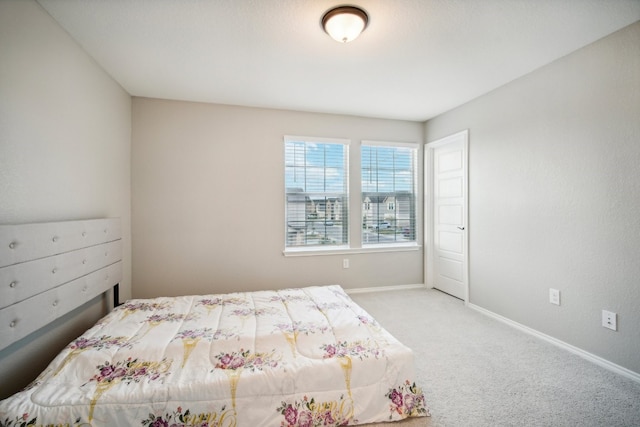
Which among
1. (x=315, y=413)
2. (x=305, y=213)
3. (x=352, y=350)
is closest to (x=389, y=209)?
(x=305, y=213)

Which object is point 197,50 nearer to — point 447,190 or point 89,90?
point 89,90

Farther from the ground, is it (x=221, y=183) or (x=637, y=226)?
(x=221, y=183)

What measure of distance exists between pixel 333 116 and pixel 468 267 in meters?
2.59

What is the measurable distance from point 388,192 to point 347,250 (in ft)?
3.47

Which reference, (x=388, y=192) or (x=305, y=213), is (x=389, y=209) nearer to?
(x=388, y=192)

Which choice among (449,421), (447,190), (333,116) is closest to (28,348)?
(449,421)

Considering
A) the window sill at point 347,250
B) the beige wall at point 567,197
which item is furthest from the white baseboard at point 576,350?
the window sill at point 347,250

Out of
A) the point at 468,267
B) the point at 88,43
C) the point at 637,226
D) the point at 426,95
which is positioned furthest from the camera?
the point at 468,267

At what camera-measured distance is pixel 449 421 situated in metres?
1.59

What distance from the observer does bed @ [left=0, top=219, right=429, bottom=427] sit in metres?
1.27

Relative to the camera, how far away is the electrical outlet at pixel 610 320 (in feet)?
6.79

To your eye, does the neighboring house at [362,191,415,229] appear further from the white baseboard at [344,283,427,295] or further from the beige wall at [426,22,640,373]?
the beige wall at [426,22,640,373]

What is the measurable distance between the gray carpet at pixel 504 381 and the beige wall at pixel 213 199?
1.60 meters

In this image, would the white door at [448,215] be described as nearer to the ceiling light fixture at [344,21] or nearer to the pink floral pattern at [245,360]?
the ceiling light fixture at [344,21]
